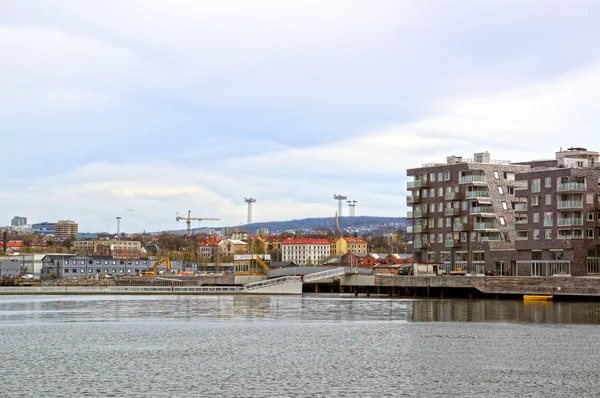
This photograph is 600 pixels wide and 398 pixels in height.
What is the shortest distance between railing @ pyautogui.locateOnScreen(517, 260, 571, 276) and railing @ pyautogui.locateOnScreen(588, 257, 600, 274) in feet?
9.86

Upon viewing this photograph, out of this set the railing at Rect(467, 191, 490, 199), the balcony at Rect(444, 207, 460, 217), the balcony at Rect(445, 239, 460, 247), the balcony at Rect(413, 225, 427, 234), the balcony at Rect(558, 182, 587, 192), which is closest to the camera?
the balcony at Rect(558, 182, 587, 192)

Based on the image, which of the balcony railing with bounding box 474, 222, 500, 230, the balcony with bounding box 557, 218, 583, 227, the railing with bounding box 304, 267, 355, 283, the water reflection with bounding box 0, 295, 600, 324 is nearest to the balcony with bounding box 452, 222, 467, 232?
the balcony railing with bounding box 474, 222, 500, 230

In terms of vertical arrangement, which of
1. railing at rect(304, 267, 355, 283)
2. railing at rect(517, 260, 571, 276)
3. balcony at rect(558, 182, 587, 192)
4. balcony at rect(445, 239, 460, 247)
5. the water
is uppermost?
balcony at rect(558, 182, 587, 192)

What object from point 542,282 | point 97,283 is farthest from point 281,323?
point 97,283

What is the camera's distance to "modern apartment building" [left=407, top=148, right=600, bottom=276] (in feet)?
437

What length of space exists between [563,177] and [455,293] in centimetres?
2375

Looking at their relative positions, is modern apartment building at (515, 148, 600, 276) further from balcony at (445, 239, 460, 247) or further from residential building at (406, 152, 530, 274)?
balcony at (445, 239, 460, 247)

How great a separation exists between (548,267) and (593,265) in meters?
6.49

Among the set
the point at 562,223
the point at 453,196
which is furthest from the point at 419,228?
the point at 562,223

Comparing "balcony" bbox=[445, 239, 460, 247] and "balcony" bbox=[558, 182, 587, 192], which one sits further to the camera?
"balcony" bbox=[445, 239, 460, 247]

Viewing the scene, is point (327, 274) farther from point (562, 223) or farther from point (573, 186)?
point (573, 186)

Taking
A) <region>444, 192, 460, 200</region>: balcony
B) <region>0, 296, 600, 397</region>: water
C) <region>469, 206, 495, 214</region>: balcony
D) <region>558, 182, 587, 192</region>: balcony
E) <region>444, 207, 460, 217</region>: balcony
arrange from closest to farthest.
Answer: <region>0, 296, 600, 397</region>: water < <region>558, 182, 587, 192</region>: balcony < <region>469, 206, 495, 214</region>: balcony < <region>444, 207, 460, 217</region>: balcony < <region>444, 192, 460, 200</region>: balcony

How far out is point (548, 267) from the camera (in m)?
136

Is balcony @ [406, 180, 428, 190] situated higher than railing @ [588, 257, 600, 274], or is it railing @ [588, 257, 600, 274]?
balcony @ [406, 180, 428, 190]
